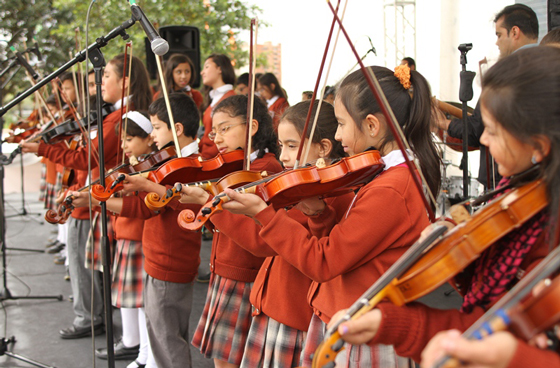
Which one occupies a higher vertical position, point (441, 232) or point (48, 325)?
point (441, 232)

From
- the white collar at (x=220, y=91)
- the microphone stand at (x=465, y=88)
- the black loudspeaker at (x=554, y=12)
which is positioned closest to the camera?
the black loudspeaker at (x=554, y=12)

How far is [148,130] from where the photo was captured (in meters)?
2.62

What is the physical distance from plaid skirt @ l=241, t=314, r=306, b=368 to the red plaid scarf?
709mm

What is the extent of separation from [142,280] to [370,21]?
4.11 meters

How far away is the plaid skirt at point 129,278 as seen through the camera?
253cm

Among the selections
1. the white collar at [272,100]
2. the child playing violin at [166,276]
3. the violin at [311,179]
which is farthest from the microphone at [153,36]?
the white collar at [272,100]

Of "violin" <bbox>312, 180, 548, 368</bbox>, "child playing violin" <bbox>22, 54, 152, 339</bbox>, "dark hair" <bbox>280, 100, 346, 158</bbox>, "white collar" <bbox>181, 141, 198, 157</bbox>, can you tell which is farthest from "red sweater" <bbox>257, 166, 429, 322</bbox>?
"child playing violin" <bbox>22, 54, 152, 339</bbox>

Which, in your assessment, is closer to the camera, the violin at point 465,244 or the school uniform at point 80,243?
the violin at point 465,244

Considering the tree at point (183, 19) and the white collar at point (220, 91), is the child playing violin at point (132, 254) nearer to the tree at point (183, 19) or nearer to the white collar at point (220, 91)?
the white collar at point (220, 91)

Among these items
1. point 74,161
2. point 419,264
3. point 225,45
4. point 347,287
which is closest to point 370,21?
point 225,45

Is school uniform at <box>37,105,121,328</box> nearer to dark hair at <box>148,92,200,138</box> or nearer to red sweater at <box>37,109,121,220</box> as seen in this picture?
red sweater at <box>37,109,121,220</box>

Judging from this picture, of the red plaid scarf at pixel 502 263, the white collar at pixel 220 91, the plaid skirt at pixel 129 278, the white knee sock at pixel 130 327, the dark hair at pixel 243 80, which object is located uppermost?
the dark hair at pixel 243 80

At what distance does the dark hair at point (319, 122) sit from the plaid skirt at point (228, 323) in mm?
577

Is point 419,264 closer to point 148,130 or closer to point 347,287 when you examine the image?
point 347,287
